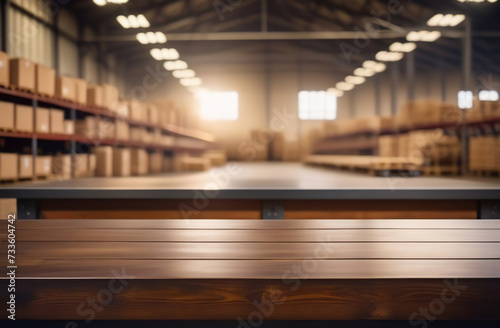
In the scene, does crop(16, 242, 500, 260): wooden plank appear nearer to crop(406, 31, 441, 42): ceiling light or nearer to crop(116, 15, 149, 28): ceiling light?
crop(116, 15, 149, 28): ceiling light

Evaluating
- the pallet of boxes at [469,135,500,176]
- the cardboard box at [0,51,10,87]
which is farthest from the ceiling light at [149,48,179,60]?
the pallet of boxes at [469,135,500,176]

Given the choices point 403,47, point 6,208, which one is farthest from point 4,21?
point 403,47

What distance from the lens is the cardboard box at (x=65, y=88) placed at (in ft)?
22.1

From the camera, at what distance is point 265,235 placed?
1920 mm

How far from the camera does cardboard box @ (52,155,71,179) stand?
644 cm

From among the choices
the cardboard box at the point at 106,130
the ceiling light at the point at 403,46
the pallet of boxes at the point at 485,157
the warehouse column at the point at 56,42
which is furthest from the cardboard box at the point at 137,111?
the ceiling light at the point at 403,46

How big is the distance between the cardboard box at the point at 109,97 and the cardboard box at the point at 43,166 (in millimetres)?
1649

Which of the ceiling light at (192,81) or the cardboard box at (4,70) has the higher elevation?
the ceiling light at (192,81)

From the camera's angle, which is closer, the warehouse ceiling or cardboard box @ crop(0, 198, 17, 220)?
cardboard box @ crop(0, 198, 17, 220)

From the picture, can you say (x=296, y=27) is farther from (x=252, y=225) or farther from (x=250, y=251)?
(x=250, y=251)

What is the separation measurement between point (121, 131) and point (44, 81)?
6.38 feet

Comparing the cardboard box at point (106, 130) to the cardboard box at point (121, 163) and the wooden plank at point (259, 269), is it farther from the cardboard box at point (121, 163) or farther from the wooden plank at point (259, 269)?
the wooden plank at point (259, 269)

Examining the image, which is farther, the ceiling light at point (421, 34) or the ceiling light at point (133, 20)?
the ceiling light at point (421, 34)

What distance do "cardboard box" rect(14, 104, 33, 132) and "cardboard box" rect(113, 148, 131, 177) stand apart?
1.32m
